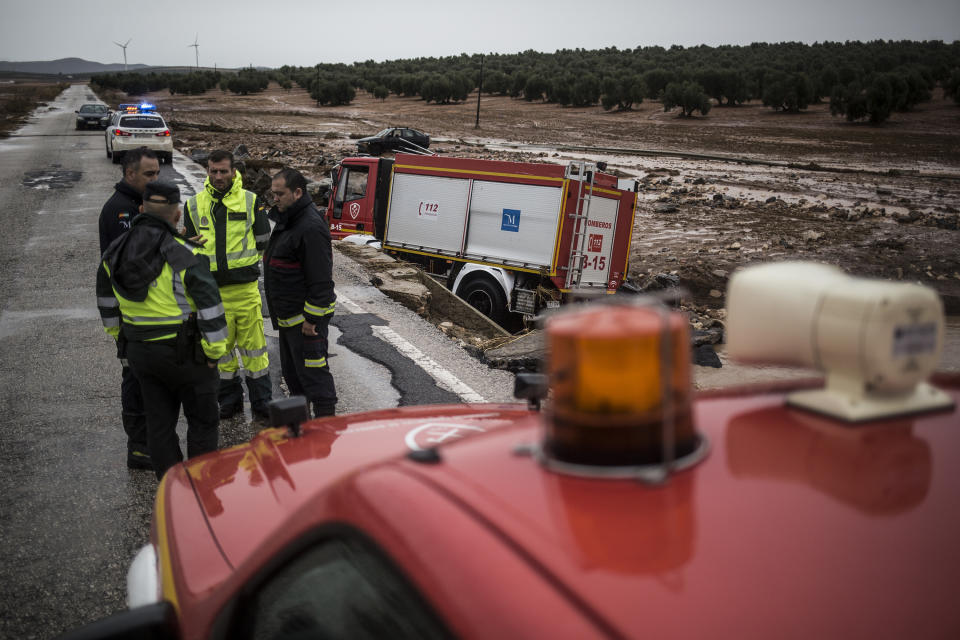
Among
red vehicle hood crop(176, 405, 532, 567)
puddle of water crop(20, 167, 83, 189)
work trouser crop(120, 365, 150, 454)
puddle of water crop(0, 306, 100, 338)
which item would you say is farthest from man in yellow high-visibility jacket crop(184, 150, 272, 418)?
puddle of water crop(20, 167, 83, 189)

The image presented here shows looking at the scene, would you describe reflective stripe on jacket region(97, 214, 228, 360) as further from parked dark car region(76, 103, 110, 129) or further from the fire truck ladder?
parked dark car region(76, 103, 110, 129)

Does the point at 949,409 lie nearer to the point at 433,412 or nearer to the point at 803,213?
the point at 433,412

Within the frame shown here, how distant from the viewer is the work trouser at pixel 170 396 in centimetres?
411

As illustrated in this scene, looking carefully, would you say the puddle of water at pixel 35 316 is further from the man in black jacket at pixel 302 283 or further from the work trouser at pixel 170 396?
the work trouser at pixel 170 396

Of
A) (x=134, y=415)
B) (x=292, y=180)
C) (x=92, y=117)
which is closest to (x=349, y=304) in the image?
(x=292, y=180)

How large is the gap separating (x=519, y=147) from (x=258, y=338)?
35558mm

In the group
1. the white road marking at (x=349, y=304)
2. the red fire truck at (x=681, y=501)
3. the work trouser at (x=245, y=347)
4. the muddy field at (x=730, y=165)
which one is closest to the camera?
the red fire truck at (x=681, y=501)

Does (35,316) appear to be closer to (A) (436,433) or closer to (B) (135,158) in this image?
(B) (135,158)

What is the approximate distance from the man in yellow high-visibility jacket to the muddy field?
9070mm

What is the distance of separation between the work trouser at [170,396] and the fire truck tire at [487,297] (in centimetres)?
774

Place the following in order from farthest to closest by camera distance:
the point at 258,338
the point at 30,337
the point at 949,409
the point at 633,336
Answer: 1. the point at 30,337
2. the point at 258,338
3. the point at 949,409
4. the point at 633,336

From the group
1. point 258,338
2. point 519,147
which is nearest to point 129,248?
point 258,338

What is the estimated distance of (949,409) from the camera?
1.42 meters

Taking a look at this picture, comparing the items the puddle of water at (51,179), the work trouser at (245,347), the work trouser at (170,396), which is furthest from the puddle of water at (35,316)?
the puddle of water at (51,179)
